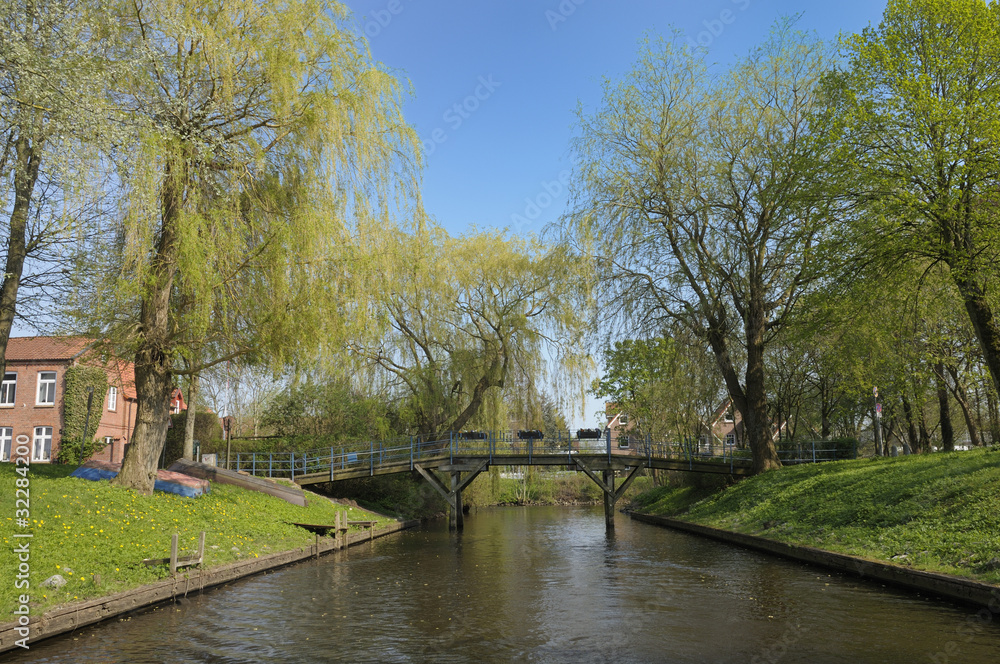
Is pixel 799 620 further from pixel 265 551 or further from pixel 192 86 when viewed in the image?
pixel 192 86

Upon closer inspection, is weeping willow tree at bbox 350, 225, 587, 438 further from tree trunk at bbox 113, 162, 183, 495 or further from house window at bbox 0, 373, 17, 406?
house window at bbox 0, 373, 17, 406

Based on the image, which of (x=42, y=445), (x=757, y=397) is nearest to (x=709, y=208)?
(x=757, y=397)

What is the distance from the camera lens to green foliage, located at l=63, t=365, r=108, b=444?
3231 centimetres

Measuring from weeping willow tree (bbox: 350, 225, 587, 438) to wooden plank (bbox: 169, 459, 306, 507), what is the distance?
7.05m

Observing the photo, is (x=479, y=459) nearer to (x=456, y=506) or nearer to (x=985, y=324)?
(x=456, y=506)

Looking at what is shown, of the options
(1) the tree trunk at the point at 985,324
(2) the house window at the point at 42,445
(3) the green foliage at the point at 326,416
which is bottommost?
(2) the house window at the point at 42,445

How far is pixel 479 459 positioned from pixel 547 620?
735 inches

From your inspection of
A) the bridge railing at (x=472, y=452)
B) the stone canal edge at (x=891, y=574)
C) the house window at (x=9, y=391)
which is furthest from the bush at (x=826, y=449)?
the house window at (x=9, y=391)

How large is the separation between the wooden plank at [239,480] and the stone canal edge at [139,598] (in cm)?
577

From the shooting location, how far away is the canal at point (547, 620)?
26.4 feet

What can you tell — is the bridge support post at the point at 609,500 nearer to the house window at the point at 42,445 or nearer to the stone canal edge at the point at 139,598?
the stone canal edge at the point at 139,598

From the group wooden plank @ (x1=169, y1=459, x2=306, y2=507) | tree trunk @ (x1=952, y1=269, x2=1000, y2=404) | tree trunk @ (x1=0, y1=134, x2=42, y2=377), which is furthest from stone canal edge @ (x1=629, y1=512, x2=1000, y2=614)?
tree trunk @ (x1=0, y1=134, x2=42, y2=377)

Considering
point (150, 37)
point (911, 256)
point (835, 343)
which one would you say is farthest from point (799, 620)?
point (835, 343)

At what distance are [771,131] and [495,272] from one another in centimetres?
1224
